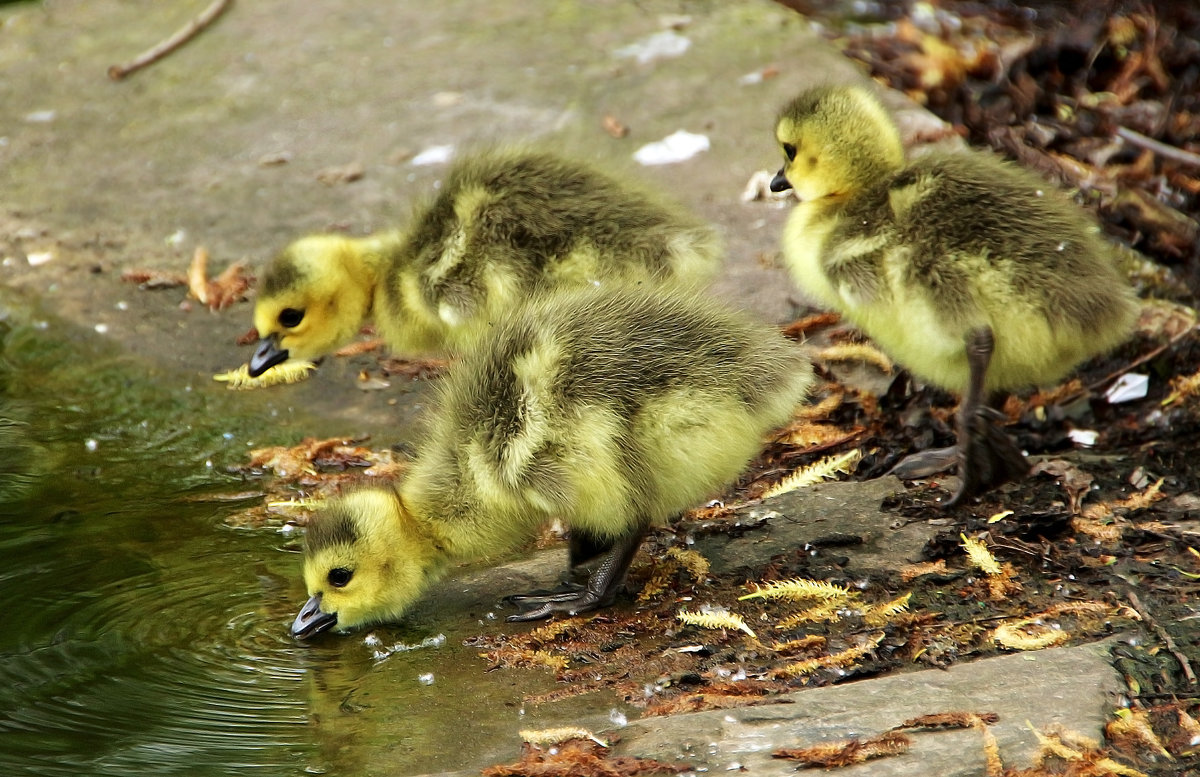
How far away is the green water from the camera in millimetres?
2775

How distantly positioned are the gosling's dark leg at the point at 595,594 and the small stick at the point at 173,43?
192 inches

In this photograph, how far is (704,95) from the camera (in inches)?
265

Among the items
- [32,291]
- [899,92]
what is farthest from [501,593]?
[899,92]

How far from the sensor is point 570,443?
11.3 ft

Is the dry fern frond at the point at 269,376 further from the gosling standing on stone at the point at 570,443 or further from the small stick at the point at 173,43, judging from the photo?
the small stick at the point at 173,43

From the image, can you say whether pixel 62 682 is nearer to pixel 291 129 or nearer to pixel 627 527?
pixel 627 527

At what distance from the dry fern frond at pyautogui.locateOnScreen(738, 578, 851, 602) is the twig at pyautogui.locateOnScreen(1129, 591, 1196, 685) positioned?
693 mm

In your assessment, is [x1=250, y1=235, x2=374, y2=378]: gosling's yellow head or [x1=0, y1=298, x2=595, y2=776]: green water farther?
[x1=250, y1=235, x2=374, y2=378]: gosling's yellow head

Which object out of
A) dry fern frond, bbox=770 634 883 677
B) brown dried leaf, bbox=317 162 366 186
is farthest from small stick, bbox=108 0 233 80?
dry fern frond, bbox=770 634 883 677

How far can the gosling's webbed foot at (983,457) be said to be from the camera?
4.03 m

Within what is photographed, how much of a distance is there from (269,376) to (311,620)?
188cm

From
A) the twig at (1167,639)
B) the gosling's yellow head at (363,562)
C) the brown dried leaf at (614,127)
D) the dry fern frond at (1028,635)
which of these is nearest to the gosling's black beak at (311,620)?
the gosling's yellow head at (363,562)

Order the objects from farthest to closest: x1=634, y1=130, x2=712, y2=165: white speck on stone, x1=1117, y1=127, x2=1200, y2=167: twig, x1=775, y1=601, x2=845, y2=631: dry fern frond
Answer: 1. x1=634, y1=130, x2=712, y2=165: white speck on stone
2. x1=1117, y1=127, x2=1200, y2=167: twig
3. x1=775, y1=601, x2=845, y2=631: dry fern frond

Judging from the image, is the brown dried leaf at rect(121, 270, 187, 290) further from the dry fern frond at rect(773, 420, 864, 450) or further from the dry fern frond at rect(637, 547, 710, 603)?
the dry fern frond at rect(637, 547, 710, 603)
